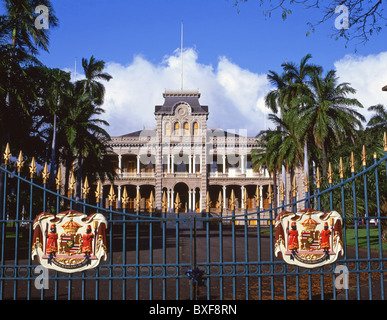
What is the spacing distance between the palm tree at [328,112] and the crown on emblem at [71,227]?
21547mm

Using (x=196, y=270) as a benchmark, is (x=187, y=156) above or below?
above

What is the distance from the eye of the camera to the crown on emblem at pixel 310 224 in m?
5.55

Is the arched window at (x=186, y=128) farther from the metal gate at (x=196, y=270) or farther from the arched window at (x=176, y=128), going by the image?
the metal gate at (x=196, y=270)

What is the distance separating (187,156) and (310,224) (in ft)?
139

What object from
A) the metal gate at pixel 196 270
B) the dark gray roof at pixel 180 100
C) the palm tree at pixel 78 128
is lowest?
the metal gate at pixel 196 270

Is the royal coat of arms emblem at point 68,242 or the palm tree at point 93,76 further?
the palm tree at point 93,76

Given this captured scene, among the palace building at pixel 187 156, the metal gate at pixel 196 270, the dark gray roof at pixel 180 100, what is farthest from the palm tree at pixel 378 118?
the metal gate at pixel 196 270

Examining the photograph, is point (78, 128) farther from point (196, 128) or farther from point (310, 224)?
point (310, 224)

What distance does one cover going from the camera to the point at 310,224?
219 inches

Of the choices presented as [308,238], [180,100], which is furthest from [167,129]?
[308,238]

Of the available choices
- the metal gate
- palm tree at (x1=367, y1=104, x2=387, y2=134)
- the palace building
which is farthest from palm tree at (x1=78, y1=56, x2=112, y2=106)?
palm tree at (x1=367, y1=104, x2=387, y2=134)
